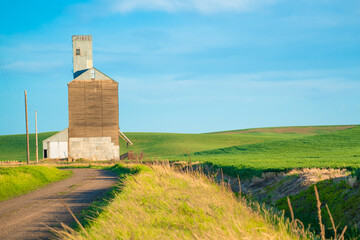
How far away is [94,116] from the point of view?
170ft

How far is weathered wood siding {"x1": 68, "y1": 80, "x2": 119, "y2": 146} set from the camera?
51781 millimetres

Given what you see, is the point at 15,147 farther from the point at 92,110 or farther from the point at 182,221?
the point at 182,221

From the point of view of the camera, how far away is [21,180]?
20.0 meters

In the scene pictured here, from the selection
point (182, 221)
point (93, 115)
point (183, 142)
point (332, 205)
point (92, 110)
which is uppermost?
point (92, 110)

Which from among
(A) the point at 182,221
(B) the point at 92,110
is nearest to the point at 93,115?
(B) the point at 92,110

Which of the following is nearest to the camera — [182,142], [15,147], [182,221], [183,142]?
[182,221]

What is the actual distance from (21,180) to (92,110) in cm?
3223

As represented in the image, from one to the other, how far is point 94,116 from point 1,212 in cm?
4022

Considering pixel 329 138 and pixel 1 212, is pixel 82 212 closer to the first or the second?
pixel 1 212

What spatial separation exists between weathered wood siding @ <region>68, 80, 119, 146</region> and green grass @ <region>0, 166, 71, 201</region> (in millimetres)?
26935

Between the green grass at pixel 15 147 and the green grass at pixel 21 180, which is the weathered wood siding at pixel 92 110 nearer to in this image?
the green grass at pixel 21 180

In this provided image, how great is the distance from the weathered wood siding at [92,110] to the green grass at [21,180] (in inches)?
1060

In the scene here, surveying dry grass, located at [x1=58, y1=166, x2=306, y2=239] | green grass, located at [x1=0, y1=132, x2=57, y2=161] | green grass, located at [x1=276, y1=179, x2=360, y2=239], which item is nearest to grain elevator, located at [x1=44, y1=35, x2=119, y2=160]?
green grass, located at [x1=0, y1=132, x2=57, y2=161]

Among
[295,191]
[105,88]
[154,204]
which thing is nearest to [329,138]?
[105,88]
